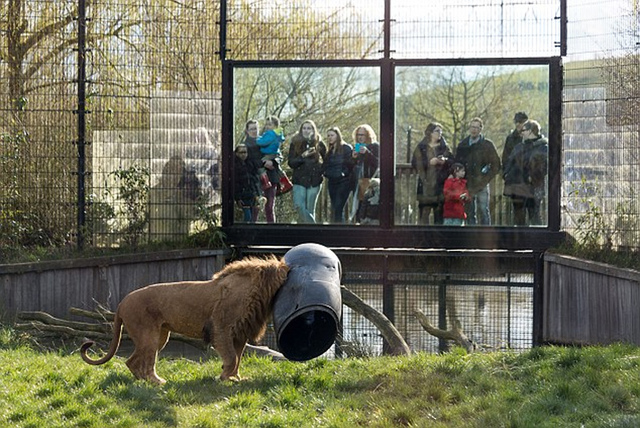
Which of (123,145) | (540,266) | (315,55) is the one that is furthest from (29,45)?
(540,266)

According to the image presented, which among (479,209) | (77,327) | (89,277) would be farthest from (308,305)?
(479,209)

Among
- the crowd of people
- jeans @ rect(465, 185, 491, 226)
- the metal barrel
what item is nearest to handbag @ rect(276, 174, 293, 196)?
the crowd of people

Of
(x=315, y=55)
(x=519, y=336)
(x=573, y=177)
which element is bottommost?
(x=519, y=336)

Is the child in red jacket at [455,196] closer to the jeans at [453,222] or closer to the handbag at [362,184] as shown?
the jeans at [453,222]

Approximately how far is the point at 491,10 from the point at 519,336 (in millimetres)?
4350

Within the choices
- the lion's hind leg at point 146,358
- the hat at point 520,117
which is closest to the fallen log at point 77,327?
the lion's hind leg at point 146,358

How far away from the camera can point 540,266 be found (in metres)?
15.0

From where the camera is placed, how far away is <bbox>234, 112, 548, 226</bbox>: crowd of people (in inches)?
590

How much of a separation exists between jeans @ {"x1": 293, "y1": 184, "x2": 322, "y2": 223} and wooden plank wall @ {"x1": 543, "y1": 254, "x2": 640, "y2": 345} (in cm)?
324

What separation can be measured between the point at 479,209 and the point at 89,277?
17.5 feet

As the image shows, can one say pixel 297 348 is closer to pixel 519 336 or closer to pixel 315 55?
pixel 519 336

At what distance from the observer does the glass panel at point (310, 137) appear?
50.0 ft

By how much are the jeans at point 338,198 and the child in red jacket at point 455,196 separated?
1363 millimetres

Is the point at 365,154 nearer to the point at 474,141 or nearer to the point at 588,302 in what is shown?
the point at 474,141
